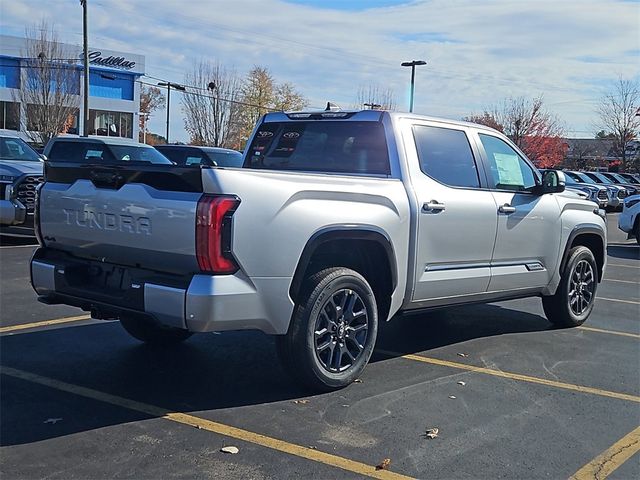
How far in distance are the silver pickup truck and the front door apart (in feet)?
0.06

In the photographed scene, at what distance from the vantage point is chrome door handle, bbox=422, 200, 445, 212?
5.52 metres

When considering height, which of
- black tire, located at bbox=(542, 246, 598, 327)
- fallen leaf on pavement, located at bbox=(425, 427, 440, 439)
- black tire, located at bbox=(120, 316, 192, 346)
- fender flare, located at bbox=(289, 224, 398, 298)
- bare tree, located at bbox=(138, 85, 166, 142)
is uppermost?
bare tree, located at bbox=(138, 85, 166, 142)

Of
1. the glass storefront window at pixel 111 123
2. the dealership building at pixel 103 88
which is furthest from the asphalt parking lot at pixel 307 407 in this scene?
the glass storefront window at pixel 111 123

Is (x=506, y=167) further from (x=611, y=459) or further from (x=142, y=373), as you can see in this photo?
(x=142, y=373)

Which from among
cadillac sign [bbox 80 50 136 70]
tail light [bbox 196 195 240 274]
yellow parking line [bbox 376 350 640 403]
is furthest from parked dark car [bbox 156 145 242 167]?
cadillac sign [bbox 80 50 136 70]

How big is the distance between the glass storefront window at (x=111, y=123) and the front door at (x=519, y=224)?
52.2 m

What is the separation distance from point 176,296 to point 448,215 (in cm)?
246

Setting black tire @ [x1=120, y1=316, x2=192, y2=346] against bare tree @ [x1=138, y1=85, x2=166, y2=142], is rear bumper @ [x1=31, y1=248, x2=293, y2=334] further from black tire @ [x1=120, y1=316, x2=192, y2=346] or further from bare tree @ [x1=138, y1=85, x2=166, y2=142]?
bare tree @ [x1=138, y1=85, x2=166, y2=142]

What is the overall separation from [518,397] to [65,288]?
3216 mm

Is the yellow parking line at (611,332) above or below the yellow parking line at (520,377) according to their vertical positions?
below

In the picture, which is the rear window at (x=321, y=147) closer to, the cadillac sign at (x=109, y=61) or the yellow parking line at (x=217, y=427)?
the yellow parking line at (x=217, y=427)

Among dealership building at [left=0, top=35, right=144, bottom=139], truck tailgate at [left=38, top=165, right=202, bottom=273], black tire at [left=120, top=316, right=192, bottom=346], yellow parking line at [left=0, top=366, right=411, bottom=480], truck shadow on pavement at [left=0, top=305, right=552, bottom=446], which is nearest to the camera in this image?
yellow parking line at [left=0, top=366, right=411, bottom=480]

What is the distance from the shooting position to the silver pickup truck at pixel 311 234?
4.26 meters

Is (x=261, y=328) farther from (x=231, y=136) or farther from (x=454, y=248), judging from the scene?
(x=231, y=136)
